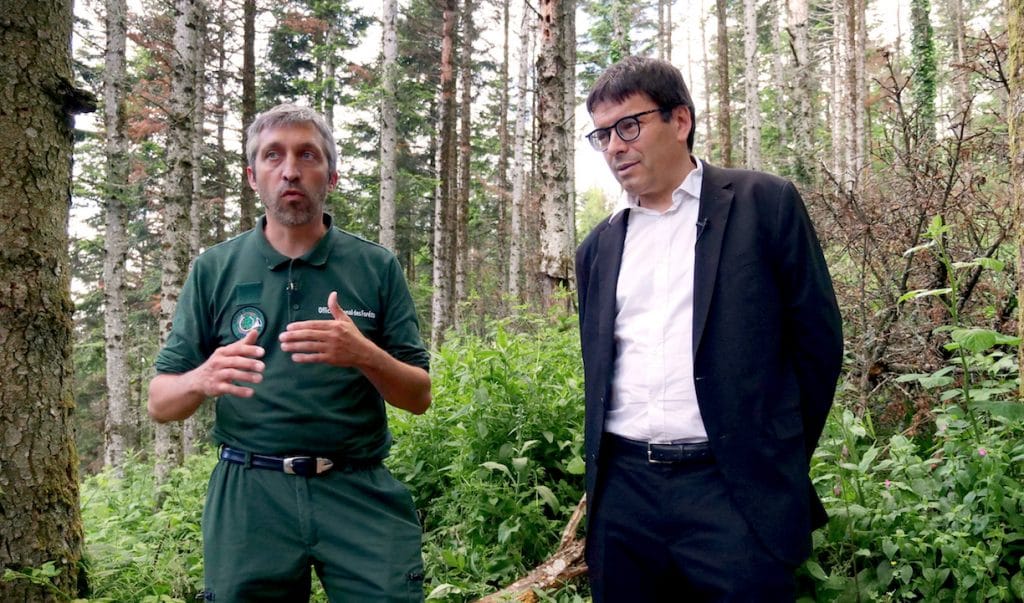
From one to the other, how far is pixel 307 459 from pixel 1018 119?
322cm

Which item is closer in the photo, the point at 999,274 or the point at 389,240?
the point at 999,274

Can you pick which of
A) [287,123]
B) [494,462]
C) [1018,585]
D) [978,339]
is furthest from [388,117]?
[1018,585]

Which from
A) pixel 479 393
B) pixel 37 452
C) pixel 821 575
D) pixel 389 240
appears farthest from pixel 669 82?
pixel 389 240

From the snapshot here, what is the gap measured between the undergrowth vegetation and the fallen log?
0.09 m

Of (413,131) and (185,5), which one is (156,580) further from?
(413,131)

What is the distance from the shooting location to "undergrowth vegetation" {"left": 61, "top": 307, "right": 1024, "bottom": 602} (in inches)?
106

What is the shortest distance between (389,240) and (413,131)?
12.0 m

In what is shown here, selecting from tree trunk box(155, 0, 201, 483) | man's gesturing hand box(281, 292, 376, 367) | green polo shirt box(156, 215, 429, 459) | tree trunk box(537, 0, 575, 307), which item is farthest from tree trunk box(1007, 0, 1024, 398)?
tree trunk box(155, 0, 201, 483)

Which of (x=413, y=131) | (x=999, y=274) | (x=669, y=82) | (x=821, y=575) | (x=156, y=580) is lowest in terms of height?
(x=156, y=580)

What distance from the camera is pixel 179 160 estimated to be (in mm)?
9078

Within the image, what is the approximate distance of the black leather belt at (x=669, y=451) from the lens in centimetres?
212

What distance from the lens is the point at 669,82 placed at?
235cm

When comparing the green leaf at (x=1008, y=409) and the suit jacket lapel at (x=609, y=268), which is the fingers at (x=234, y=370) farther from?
the green leaf at (x=1008, y=409)

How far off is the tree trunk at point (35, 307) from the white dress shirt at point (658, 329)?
8.28 feet
